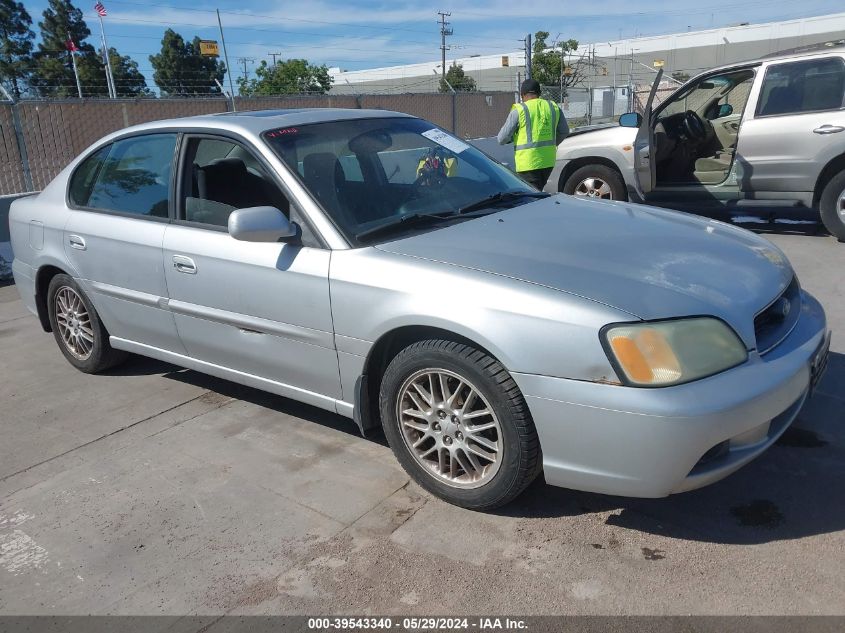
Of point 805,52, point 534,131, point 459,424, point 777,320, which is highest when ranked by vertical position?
point 805,52

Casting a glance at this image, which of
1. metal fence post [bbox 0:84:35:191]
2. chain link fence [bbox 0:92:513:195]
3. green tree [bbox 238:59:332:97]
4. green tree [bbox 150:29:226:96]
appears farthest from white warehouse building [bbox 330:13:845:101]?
metal fence post [bbox 0:84:35:191]

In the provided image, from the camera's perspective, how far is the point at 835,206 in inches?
272

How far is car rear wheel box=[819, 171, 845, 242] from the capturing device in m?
6.84

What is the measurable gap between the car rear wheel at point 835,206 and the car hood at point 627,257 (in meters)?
4.02

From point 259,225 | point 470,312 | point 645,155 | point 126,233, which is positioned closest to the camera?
point 470,312

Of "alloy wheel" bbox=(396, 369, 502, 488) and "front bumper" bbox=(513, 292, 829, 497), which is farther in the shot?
"alloy wheel" bbox=(396, 369, 502, 488)

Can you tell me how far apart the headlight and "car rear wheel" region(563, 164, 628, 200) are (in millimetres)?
5820

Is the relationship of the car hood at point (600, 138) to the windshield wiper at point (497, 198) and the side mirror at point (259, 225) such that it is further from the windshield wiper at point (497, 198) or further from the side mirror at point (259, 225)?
the side mirror at point (259, 225)

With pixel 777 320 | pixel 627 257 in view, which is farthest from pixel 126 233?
pixel 777 320

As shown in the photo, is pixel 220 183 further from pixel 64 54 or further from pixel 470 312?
pixel 64 54

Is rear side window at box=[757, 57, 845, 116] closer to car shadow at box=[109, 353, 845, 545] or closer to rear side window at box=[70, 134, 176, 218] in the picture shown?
car shadow at box=[109, 353, 845, 545]

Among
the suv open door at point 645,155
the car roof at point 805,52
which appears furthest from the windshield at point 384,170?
the car roof at point 805,52

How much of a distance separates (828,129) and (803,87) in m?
0.55

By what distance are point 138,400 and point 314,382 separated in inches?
64.1
